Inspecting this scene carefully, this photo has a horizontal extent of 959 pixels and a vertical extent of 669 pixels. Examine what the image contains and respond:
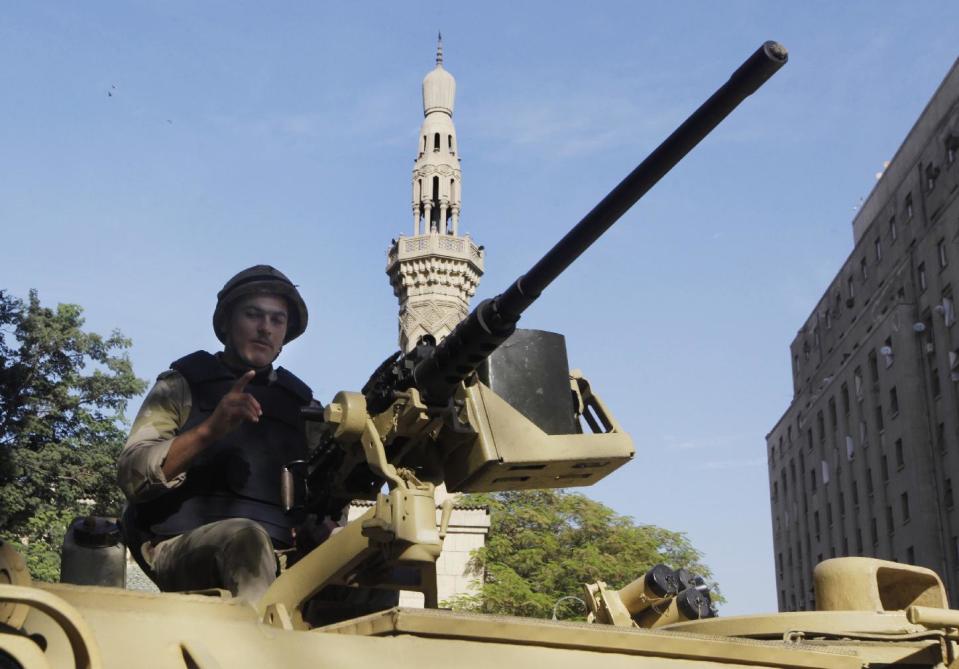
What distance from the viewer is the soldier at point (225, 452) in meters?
6.46

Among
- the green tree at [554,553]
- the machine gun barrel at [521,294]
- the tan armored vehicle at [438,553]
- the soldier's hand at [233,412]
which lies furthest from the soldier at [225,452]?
the green tree at [554,553]

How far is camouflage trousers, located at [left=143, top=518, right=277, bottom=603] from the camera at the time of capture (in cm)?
636

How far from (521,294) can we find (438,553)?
128cm

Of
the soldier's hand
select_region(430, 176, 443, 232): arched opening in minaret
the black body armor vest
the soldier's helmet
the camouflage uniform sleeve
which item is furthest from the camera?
select_region(430, 176, 443, 232): arched opening in minaret

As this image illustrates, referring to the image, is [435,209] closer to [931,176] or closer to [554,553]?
[931,176]

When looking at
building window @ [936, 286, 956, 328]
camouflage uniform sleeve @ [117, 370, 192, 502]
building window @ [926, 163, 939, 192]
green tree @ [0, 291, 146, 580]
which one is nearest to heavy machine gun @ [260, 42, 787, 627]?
camouflage uniform sleeve @ [117, 370, 192, 502]

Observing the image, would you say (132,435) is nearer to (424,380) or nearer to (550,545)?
(424,380)

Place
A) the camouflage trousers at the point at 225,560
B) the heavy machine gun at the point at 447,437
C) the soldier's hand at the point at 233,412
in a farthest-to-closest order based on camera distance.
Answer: the soldier's hand at the point at 233,412, the camouflage trousers at the point at 225,560, the heavy machine gun at the point at 447,437

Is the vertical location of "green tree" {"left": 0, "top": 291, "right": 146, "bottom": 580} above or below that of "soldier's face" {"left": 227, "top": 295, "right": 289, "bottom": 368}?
above

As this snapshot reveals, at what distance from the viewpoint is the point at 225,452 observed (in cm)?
693

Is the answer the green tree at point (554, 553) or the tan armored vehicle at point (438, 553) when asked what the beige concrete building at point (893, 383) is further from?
the tan armored vehicle at point (438, 553)

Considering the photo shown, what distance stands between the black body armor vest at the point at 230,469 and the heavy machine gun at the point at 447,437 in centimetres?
16

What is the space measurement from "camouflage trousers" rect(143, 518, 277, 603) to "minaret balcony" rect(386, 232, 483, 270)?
64.5 m

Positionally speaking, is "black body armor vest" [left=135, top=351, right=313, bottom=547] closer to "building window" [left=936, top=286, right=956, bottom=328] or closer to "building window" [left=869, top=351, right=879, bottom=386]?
"building window" [left=936, top=286, right=956, bottom=328]
